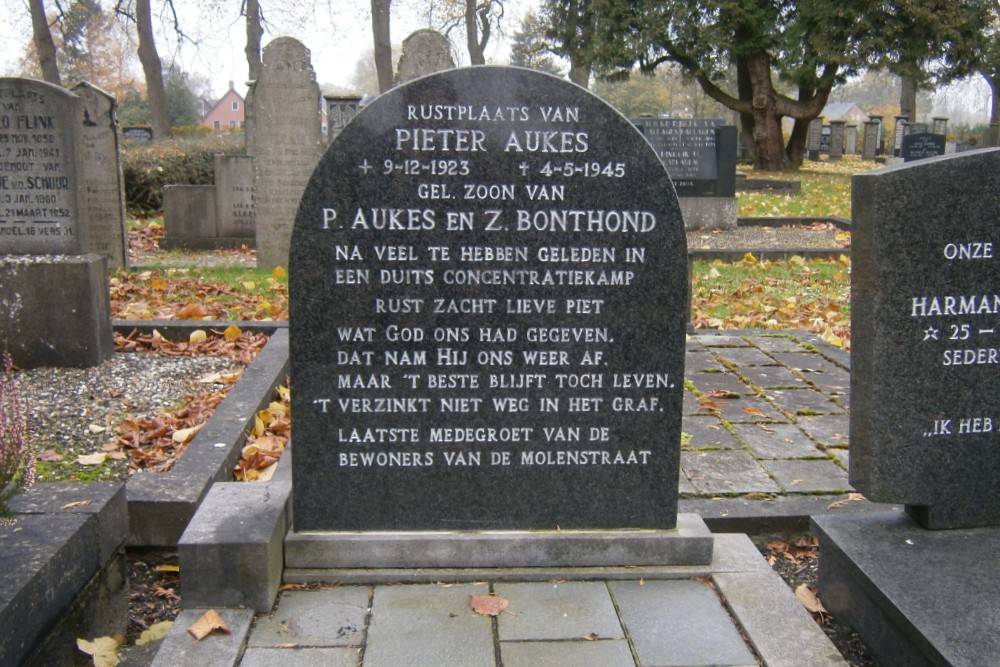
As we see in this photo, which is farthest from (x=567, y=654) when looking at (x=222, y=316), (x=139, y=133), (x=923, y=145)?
(x=139, y=133)

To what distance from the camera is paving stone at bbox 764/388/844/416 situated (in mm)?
5668

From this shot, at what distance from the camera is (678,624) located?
296 centimetres

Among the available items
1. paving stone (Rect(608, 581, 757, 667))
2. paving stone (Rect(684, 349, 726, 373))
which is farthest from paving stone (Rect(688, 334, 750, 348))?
paving stone (Rect(608, 581, 757, 667))

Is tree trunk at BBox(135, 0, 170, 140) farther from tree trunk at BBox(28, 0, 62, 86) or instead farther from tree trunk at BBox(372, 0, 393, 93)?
tree trunk at BBox(372, 0, 393, 93)

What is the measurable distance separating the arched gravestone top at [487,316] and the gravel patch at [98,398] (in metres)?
1.93

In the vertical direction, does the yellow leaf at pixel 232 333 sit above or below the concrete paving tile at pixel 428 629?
above

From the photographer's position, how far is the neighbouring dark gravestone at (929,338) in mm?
3162

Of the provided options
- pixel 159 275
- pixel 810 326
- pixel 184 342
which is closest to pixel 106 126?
pixel 159 275

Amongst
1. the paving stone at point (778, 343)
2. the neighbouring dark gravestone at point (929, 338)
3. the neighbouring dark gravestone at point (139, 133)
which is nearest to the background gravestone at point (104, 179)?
the paving stone at point (778, 343)

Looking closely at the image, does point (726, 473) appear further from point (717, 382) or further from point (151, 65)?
point (151, 65)

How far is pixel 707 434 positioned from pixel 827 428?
2.43ft

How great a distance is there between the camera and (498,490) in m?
3.32

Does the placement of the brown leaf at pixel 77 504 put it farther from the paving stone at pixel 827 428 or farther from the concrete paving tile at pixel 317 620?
the paving stone at pixel 827 428

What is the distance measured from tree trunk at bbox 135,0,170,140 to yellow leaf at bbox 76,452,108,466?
2670 cm
